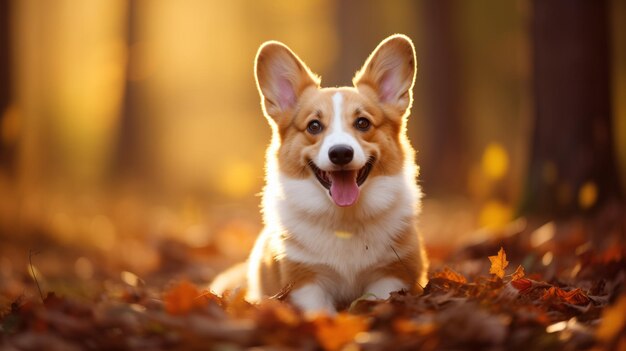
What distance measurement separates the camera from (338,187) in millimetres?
3365

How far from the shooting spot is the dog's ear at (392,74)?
3.76 m

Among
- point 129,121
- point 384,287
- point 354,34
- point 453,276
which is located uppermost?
point 354,34

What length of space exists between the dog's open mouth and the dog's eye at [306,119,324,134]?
195mm

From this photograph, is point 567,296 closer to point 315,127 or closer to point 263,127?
point 315,127

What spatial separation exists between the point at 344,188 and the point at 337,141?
0.85 feet

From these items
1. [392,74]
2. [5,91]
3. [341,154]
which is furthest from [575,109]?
[5,91]

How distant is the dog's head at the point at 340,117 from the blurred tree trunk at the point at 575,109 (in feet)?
6.35

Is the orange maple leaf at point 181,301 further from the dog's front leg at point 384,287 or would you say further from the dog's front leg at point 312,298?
the dog's front leg at point 384,287

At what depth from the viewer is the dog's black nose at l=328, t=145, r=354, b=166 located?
320 cm

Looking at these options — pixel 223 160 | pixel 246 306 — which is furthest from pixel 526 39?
pixel 223 160

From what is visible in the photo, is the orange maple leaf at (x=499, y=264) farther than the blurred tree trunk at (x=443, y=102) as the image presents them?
No

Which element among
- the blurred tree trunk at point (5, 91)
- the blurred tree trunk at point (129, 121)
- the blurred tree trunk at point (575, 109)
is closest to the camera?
the blurred tree trunk at point (575, 109)

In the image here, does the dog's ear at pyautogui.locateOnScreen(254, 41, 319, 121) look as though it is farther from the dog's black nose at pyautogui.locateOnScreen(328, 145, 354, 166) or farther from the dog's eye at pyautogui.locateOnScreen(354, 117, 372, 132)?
the dog's black nose at pyautogui.locateOnScreen(328, 145, 354, 166)

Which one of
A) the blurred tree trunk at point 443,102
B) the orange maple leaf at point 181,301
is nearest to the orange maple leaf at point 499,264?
the orange maple leaf at point 181,301
